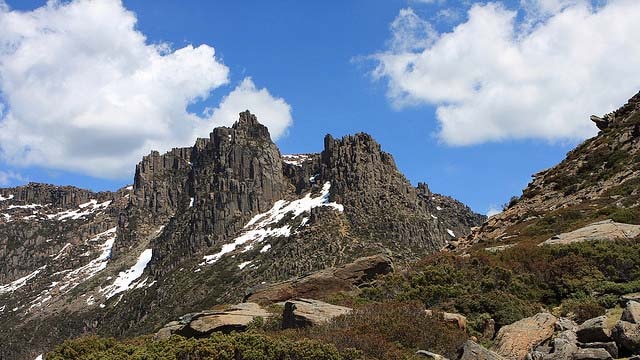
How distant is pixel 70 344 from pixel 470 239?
107 feet

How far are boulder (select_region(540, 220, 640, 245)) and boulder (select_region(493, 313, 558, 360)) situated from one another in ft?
41.0

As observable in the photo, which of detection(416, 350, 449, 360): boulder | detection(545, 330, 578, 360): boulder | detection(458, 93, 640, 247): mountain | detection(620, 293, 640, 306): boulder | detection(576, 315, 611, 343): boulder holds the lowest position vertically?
detection(416, 350, 449, 360): boulder

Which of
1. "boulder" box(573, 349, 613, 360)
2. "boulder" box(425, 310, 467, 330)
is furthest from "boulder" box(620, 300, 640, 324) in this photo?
"boulder" box(425, 310, 467, 330)

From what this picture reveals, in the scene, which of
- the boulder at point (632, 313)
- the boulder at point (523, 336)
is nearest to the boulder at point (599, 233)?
the boulder at point (523, 336)

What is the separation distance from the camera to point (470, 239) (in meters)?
45.4

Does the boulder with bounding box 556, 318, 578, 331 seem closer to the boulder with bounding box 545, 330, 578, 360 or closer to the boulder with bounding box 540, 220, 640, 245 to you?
the boulder with bounding box 545, 330, 578, 360

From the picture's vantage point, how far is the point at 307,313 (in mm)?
19297

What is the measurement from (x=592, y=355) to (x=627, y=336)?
1.11 metres

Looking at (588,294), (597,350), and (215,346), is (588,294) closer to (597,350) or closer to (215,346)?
(597,350)

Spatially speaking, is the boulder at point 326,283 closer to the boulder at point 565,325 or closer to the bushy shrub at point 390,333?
the bushy shrub at point 390,333

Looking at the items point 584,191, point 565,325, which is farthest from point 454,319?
A: point 584,191

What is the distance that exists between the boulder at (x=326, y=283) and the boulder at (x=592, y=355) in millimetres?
16333

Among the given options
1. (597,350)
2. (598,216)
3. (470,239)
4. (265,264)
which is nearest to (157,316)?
(265,264)

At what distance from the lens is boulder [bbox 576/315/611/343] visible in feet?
47.0
